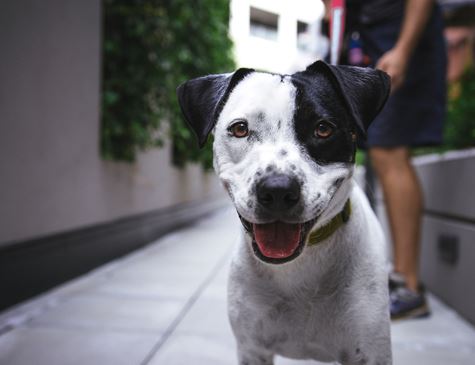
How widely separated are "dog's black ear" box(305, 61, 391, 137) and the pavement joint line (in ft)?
4.88

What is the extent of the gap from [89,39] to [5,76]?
1.23 meters

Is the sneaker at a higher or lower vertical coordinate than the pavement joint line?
higher

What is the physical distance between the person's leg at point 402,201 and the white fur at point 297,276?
132 cm

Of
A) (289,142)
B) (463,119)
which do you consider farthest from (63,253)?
(463,119)

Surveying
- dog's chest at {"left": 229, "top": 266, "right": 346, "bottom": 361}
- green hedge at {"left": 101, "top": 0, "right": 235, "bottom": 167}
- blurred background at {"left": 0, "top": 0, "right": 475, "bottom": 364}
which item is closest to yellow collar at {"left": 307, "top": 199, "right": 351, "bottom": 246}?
dog's chest at {"left": 229, "top": 266, "right": 346, "bottom": 361}

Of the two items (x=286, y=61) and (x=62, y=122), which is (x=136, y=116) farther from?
(x=286, y=61)

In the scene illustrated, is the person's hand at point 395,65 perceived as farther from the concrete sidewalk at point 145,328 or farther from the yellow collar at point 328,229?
the concrete sidewalk at point 145,328

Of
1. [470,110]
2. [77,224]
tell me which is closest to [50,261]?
[77,224]

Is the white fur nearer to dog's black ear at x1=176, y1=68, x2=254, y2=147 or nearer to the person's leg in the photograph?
dog's black ear at x1=176, y1=68, x2=254, y2=147

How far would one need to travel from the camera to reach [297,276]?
1.48m

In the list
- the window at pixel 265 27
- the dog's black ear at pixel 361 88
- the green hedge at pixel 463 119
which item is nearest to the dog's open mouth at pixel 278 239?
the dog's black ear at pixel 361 88

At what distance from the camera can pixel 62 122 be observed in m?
3.41

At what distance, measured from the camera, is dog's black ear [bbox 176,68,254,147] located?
1.42m

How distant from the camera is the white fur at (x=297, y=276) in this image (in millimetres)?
1292
